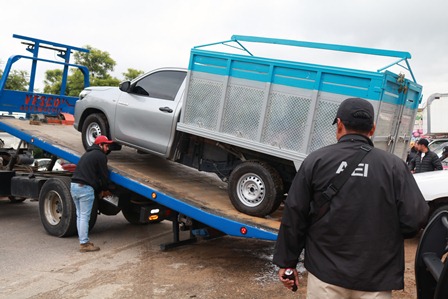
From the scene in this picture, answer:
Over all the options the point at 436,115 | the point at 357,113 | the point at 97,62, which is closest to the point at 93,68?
the point at 97,62

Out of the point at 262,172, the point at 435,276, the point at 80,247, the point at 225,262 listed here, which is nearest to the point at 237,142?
the point at 262,172

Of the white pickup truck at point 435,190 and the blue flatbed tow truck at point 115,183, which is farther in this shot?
the white pickup truck at point 435,190

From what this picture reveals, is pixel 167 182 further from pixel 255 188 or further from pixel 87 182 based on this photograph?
pixel 255 188

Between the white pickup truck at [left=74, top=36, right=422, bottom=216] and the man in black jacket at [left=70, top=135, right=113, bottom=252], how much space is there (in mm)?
549

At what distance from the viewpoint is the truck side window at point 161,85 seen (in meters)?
6.73

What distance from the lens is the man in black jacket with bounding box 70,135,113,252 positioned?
6.64m

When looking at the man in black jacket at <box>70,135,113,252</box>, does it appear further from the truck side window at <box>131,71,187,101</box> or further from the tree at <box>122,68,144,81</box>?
the tree at <box>122,68,144,81</box>

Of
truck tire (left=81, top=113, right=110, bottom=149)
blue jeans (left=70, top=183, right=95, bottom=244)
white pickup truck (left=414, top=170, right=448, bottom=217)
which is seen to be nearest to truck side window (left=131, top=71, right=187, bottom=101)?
truck tire (left=81, top=113, right=110, bottom=149)

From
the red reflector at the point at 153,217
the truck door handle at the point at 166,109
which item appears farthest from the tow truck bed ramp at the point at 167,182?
the truck door handle at the point at 166,109

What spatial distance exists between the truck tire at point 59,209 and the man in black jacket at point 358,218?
5.22 m

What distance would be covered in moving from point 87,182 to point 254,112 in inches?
106

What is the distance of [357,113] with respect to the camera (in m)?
2.61

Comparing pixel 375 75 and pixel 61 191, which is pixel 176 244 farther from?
pixel 375 75

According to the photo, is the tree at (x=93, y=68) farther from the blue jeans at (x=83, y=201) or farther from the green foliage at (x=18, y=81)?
the blue jeans at (x=83, y=201)
